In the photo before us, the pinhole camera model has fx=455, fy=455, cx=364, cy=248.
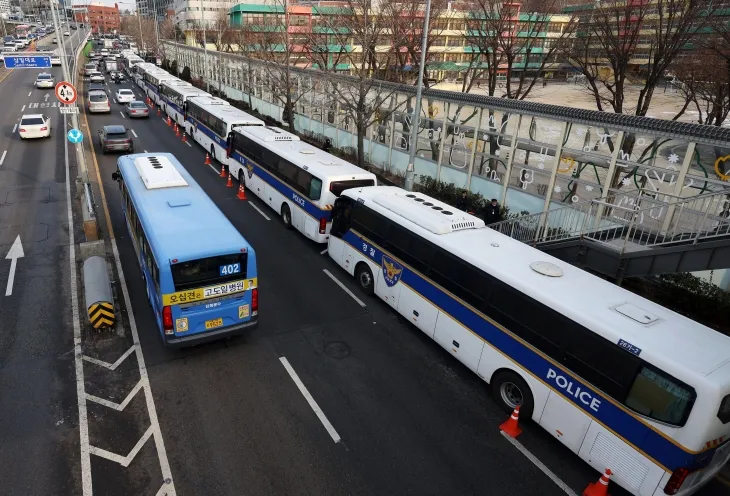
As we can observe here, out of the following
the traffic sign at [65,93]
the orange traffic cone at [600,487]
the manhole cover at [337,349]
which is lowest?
the manhole cover at [337,349]

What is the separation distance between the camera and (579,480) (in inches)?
315

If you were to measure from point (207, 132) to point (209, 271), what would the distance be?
20.5m

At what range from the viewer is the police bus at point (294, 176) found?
15.7 meters

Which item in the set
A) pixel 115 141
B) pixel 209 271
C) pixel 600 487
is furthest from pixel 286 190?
pixel 115 141

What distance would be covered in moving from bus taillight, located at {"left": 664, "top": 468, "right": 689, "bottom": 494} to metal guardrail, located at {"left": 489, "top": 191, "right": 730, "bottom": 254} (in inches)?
237

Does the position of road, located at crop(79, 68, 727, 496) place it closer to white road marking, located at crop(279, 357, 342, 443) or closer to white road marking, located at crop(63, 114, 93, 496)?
white road marking, located at crop(279, 357, 342, 443)

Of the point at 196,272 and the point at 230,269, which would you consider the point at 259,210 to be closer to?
the point at 230,269

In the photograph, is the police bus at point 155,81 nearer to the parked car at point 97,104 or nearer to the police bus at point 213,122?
the parked car at point 97,104

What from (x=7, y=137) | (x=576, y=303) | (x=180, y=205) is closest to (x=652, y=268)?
(x=576, y=303)

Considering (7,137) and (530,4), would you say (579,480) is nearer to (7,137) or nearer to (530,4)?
(530,4)

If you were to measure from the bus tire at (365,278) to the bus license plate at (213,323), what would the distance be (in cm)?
475

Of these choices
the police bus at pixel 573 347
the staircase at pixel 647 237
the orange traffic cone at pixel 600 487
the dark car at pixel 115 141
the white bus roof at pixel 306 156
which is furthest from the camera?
the dark car at pixel 115 141

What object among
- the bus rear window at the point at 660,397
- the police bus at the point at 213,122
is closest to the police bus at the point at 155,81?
the police bus at the point at 213,122

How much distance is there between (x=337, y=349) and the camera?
11039 millimetres
